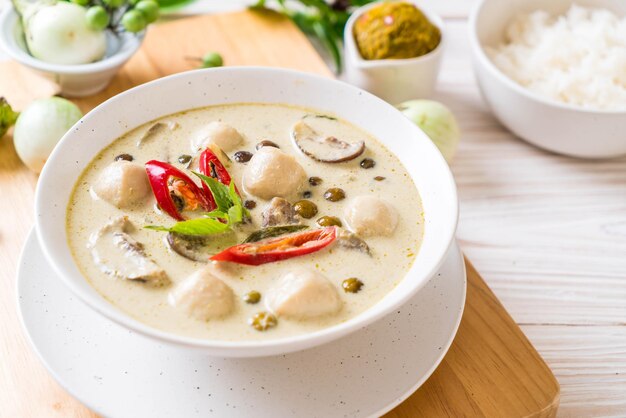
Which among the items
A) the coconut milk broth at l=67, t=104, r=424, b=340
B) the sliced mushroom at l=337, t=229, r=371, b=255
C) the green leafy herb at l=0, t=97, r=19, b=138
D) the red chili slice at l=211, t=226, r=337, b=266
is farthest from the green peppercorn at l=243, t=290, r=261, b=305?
the green leafy herb at l=0, t=97, r=19, b=138

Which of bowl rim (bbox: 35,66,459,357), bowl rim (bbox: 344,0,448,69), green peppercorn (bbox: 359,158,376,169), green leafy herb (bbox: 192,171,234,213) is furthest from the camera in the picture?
bowl rim (bbox: 344,0,448,69)

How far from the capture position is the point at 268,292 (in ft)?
7.29

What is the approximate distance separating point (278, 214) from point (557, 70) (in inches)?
80.8

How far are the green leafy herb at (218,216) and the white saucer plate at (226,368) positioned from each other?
0.36 m

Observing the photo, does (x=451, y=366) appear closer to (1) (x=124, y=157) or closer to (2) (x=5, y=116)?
(1) (x=124, y=157)

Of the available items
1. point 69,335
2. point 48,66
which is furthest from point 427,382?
point 48,66

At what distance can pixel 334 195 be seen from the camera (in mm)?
2576

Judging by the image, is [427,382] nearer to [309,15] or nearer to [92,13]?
[92,13]

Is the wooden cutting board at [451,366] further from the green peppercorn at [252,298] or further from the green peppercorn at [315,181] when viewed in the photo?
the green peppercorn at [315,181]

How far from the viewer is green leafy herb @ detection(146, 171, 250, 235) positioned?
2.27 metres

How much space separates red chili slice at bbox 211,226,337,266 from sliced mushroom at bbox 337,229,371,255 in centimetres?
3

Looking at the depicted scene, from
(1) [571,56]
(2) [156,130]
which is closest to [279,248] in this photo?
(2) [156,130]

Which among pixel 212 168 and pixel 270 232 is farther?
pixel 212 168

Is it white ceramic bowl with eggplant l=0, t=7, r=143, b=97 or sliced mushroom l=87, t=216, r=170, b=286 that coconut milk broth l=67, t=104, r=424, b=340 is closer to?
sliced mushroom l=87, t=216, r=170, b=286
